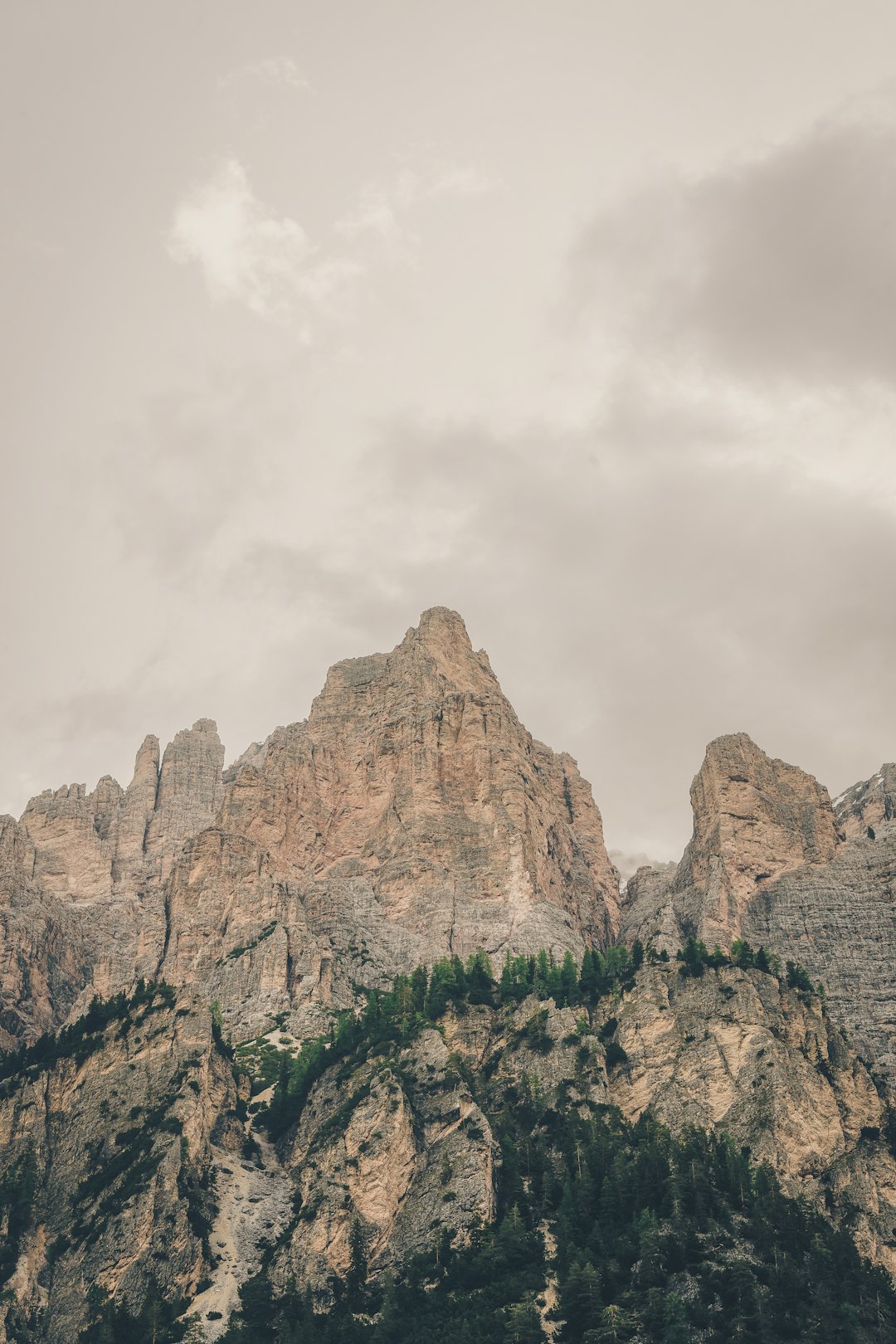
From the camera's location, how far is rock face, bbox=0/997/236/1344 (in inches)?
6540

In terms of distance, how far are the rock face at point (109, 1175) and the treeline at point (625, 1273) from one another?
38.4 feet

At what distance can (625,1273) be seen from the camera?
155 meters

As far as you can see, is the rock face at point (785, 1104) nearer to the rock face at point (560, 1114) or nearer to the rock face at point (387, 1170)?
the rock face at point (560, 1114)

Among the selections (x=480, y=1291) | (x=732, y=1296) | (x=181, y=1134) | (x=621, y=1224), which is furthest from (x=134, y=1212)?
(x=732, y=1296)

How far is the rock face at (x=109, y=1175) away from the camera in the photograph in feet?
545

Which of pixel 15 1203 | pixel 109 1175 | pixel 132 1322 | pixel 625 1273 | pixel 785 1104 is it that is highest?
pixel 785 1104

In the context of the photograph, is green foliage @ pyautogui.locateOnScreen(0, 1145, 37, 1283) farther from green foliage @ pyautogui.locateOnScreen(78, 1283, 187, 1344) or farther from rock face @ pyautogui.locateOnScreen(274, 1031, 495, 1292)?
rock face @ pyautogui.locateOnScreen(274, 1031, 495, 1292)

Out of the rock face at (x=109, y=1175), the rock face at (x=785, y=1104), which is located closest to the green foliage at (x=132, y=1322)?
the rock face at (x=109, y=1175)

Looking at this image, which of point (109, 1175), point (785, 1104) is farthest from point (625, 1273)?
point (109, 1175)

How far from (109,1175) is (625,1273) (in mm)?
64641

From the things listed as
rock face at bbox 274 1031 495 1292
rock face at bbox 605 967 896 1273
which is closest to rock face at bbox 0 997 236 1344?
rock face at bbox 274 1031 495 1292

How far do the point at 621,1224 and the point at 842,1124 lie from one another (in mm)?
40106

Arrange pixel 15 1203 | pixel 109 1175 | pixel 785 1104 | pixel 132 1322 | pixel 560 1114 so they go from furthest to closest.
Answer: pixel 560 1114, pixel 785 1104, pixel 109 1175, pixel 15 1203, pixel 132 1322

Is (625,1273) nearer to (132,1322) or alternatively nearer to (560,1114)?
(560,1114)
